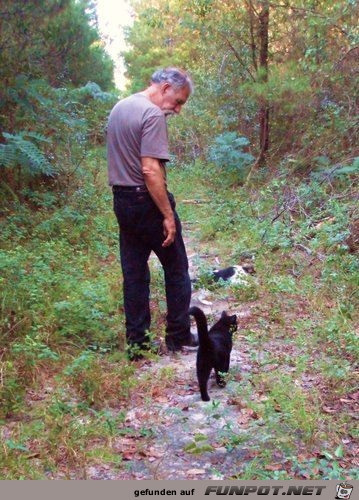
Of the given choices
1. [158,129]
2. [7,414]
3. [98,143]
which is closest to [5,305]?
[7,414]

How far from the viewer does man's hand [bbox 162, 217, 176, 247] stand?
425 cm

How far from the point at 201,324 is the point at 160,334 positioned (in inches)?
51.1

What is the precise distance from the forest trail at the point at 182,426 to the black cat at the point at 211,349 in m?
0.11

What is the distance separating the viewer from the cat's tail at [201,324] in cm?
377

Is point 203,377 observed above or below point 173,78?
below

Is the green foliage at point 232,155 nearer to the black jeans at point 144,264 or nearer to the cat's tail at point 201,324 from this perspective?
the black jeans at point 144,264

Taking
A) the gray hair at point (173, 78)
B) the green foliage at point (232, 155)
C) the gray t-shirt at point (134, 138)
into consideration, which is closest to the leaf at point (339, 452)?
the gray t-shirt at point (134, 138)

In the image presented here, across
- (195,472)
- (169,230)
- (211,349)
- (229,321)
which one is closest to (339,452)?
(195,472)

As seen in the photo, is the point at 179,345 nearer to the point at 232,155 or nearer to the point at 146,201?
the point at 146,201

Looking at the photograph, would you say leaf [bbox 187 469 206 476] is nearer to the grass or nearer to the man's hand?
the grass

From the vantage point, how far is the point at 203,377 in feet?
12.6

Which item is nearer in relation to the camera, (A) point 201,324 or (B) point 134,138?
(A) point 201,324

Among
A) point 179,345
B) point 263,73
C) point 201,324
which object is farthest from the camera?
point 263,73

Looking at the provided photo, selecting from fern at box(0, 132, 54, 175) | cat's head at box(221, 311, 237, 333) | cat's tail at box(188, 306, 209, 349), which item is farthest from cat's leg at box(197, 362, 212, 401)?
fern at box(0, 132, 54, 175)
